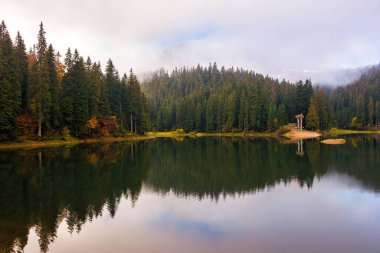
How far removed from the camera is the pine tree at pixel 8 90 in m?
52.1

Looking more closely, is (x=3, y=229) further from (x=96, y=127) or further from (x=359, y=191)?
(x=96, y=127)

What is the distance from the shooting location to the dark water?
45.4 ft

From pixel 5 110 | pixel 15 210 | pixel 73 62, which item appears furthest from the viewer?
pixel 73 62

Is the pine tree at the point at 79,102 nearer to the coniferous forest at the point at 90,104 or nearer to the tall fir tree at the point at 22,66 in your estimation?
the coniferous forest at the point at 90,104

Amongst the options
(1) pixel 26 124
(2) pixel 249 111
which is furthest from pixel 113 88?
(2) pixel 249 111

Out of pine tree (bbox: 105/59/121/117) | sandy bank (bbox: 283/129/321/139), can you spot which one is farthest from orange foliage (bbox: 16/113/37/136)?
sandy bank (bbox: 283/129/321/139)

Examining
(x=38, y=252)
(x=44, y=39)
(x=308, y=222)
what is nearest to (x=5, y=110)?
(x=44, y=39)

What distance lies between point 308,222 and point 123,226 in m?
9.66

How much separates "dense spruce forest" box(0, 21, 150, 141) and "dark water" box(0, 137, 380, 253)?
25.1 meters

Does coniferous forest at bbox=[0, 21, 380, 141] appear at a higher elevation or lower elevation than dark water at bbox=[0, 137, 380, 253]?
higher

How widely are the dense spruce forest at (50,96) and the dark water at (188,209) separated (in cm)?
2508

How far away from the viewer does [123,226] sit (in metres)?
16.2

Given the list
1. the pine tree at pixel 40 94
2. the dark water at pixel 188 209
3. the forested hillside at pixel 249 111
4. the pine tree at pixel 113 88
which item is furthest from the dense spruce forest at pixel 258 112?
the dark water at pixel 188 209

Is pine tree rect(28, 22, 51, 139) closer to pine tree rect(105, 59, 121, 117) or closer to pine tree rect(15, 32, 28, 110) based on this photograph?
pine tree rect(15, 32, 28, 110)
